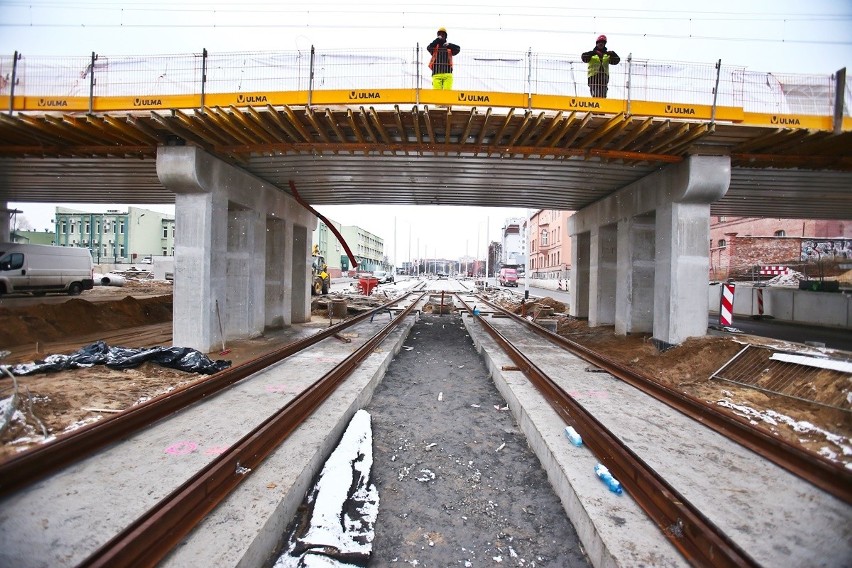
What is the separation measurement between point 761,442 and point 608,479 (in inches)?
89.2

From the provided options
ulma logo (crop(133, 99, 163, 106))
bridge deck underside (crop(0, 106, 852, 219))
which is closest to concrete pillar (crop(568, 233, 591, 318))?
bridge deck underside (crop(0, 106, 852, 219))

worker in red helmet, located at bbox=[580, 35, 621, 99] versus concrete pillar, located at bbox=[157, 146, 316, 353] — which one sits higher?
worker in red helmet, located at bbox=[580, 35, 621, 99]

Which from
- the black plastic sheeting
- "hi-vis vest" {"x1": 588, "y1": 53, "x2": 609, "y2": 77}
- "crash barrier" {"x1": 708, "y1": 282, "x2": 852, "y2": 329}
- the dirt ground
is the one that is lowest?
the dirt ground

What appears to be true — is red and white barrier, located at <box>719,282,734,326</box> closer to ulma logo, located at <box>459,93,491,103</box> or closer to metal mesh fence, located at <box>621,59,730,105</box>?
metal mesh fence, located at <box>621,59,730,105</box>

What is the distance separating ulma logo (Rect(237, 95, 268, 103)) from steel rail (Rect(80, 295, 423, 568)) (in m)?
6.40

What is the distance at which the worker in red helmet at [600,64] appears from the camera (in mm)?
8312

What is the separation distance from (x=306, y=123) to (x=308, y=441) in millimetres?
7032

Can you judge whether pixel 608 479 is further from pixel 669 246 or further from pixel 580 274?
pixel 580 274

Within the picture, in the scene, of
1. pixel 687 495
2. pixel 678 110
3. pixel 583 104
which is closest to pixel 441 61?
pixel 583 104

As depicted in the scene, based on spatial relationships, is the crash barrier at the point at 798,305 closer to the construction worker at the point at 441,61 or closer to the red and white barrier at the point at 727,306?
the red and white barrier at the point at 727,306

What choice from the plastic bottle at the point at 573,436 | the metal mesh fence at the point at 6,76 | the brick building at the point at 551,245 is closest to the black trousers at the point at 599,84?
the plastic bottle at the point at 573,436

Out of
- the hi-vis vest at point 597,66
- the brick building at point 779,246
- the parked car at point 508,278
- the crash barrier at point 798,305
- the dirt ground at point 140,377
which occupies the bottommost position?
the dirt ground at point 140,377

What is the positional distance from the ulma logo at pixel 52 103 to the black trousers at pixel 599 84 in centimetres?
1152

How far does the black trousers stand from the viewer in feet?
27.1
